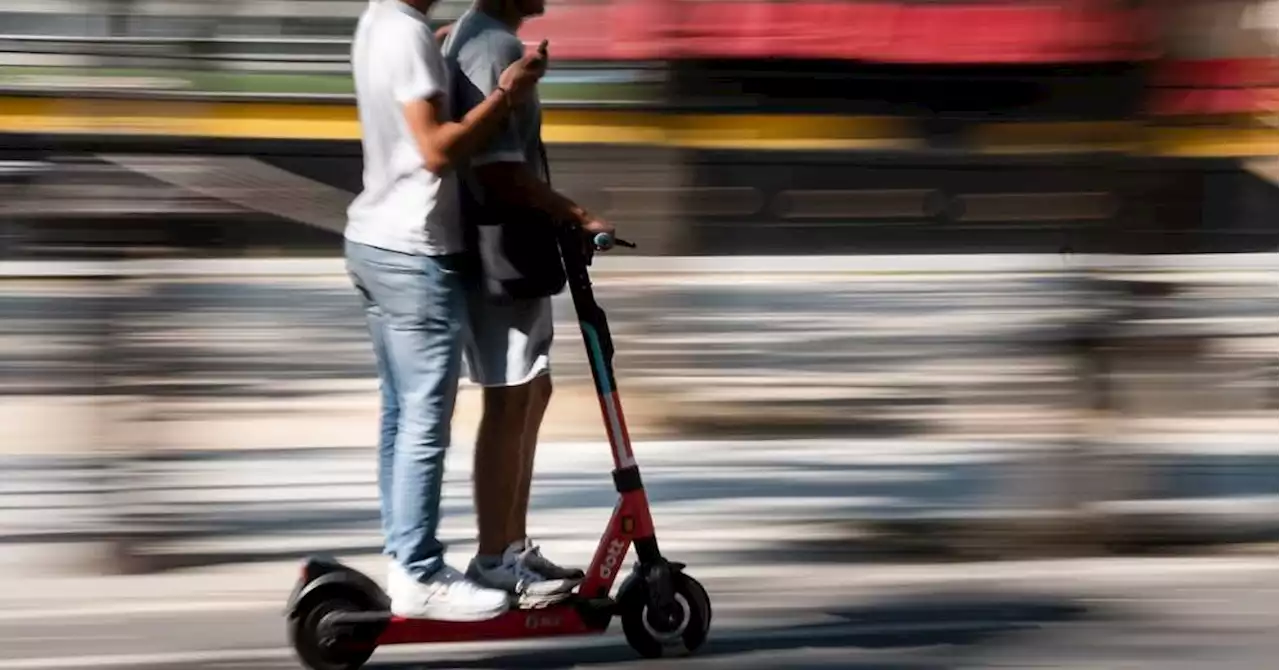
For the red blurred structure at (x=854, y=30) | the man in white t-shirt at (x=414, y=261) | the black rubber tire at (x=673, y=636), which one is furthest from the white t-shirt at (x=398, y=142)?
the red blurred structure at (x=854, y=30)

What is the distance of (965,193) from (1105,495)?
412 centimetres

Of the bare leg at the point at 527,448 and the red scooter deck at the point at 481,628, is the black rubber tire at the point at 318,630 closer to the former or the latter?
the red scooter deck at the point at 481,628

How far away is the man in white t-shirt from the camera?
11.0ft

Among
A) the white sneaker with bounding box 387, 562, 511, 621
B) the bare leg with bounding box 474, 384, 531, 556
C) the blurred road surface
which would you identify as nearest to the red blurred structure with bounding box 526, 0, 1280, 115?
the blurred road surface

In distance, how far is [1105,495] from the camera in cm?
480

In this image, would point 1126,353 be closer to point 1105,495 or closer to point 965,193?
point 1105,495

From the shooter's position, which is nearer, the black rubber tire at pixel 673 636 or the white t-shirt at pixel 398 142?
the white t-shirt at pixel 398 142

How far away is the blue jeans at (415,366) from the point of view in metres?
3.47

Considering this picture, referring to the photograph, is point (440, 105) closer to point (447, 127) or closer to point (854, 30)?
point (447, 127)

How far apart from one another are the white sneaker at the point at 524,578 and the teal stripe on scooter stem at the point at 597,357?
0.41 m

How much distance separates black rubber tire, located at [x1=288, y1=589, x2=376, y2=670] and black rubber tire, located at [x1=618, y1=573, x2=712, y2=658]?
1.84 ft

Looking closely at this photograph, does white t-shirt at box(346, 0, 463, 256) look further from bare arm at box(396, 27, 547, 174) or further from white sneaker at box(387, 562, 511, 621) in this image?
white sneaker at box(387, 562, 511, 621)

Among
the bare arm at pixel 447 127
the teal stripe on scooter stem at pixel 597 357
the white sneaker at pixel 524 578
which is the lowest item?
the white sneaker at pixel 524 578

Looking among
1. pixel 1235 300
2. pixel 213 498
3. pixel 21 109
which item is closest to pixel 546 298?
pixel 213 498
